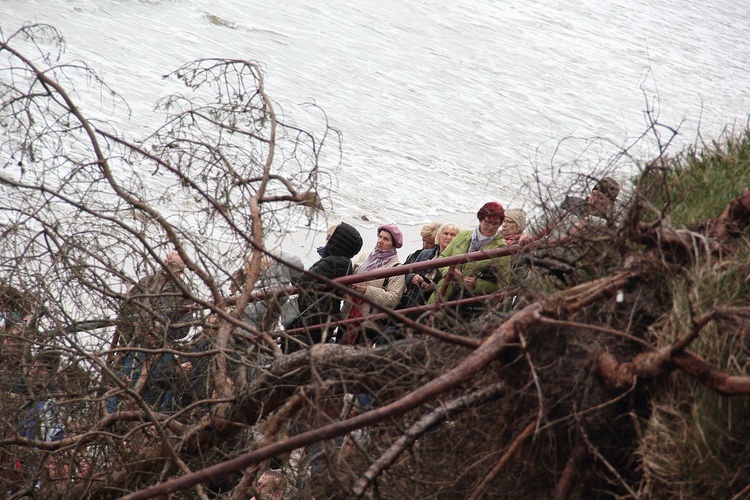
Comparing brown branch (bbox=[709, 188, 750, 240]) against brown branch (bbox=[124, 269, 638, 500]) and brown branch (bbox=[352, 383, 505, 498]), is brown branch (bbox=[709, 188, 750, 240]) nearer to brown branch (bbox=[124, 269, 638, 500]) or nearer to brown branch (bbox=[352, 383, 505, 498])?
brown branch (bbox=[124, 269, 638, 500])

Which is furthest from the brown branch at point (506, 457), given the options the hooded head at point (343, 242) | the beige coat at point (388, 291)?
the hooded head at point (343, 242)

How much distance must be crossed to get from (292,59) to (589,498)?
1835 centimetres

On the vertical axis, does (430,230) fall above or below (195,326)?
below

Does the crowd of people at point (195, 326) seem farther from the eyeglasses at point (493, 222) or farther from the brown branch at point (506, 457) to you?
the brown branch at point (506, 457)

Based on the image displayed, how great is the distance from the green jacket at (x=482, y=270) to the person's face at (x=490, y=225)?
0.15 m

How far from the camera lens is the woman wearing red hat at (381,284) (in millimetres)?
5242

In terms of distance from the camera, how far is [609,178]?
4434 millimetres

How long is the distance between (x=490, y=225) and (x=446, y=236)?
886 mm

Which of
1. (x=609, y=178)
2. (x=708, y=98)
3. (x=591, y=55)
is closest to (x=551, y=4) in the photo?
(x=591, y=55)

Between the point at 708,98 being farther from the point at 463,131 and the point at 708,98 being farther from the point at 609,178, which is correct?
the point at 609,178

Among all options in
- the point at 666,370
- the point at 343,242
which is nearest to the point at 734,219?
the point at 666,370

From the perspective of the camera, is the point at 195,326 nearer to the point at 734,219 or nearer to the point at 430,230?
the point at 734,219

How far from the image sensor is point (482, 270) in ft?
17.3

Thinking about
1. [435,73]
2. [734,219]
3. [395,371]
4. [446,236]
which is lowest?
[435,73]
